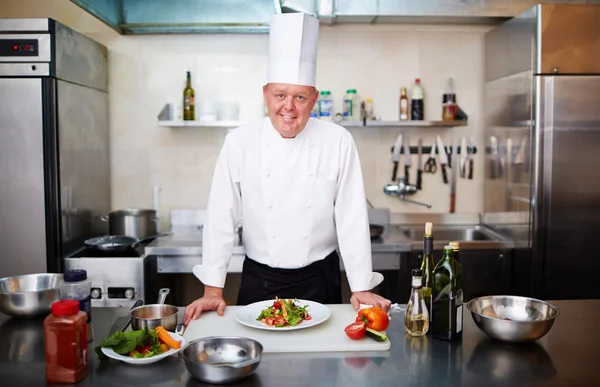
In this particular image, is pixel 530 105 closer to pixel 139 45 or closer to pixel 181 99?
pixel 181 99

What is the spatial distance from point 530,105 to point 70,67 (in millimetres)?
2541

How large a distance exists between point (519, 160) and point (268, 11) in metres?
1.73

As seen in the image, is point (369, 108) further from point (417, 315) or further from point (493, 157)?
point (417, 315)

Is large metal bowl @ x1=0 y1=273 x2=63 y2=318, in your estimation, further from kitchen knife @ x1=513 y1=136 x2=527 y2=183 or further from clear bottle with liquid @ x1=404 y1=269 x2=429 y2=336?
kitchen knife @ x1=513 y1=136 x2=527 y2=183

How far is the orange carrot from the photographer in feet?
5.84

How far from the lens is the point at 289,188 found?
8.77ft

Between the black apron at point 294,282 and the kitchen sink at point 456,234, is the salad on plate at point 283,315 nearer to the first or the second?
the black apron at point 294,282

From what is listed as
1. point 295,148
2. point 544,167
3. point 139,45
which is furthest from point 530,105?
point 139,45

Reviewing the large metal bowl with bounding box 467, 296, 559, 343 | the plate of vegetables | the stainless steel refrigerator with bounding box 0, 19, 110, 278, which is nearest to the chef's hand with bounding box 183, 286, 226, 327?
the plate of vegetables

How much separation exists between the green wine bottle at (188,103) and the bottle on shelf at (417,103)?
139 cm

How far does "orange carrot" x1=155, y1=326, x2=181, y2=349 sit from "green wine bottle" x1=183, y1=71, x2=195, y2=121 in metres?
2.45

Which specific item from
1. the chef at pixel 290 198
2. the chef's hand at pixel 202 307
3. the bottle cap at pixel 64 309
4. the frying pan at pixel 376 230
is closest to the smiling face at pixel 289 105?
the chef at pixel 290 198

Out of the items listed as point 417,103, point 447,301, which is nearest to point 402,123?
point 417,103

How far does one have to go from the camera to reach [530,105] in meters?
3.60
